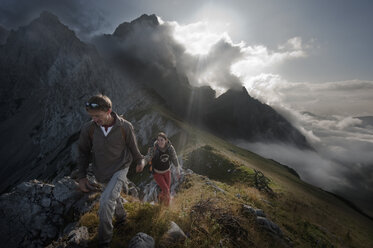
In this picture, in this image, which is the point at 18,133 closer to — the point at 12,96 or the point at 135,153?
the point at 12,96

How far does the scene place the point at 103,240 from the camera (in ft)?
12.9

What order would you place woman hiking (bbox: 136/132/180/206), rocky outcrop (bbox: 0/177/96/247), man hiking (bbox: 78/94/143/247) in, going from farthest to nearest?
woman hiking (bbox: 136/132/180/206) → rocky outcrop (bbox: 0/177/96/247) → man hiking (bbox: 78/94/143/247)

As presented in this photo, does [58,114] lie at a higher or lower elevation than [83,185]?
lower

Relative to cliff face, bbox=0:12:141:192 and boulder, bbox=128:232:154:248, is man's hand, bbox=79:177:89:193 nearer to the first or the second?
boulder, bbox=128:232:154:248

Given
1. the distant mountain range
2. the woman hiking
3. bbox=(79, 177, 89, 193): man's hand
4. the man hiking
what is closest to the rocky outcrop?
bbox=(79, 177, 89, 193): man's hand

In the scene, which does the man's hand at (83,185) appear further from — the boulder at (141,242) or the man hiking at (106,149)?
the boulder at (141,242)

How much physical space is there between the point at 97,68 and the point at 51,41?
118270 millimetres

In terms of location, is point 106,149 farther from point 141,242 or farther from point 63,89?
point 63,89

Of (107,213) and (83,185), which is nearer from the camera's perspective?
(107,213)

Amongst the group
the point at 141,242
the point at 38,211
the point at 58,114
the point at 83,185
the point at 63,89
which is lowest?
the point at 58,114

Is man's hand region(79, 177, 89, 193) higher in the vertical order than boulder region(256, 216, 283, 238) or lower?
higher

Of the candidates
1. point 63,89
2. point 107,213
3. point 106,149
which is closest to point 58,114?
point 63,89

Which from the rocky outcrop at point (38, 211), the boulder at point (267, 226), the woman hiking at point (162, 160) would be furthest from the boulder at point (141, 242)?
the boulder at point (267, 226)

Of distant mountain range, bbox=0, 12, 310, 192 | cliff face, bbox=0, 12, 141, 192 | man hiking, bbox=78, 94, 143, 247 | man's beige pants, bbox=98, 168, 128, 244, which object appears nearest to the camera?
man's beige pants, bbox=98, 168, 128, 244
